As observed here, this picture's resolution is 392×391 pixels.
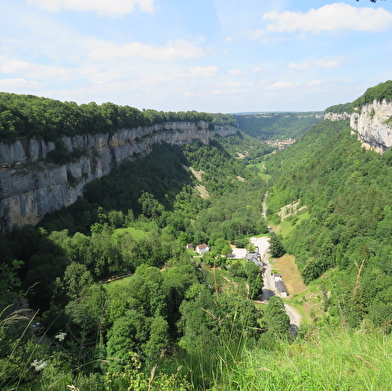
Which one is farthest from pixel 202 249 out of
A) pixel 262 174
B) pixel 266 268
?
pixel 262 174

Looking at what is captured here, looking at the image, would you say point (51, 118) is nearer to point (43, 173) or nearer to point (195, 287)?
point (43, 173)

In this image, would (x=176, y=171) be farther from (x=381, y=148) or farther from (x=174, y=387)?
(x=174, y=387)

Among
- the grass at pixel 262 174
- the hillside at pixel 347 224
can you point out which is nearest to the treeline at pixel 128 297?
the hillside at pixel 347 224

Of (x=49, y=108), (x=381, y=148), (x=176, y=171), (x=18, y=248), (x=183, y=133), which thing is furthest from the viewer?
(x=183, y=133)

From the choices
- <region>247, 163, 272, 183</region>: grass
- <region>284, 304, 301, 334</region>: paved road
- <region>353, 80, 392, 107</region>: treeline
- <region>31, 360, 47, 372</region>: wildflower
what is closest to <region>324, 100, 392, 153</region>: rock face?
<region>353, 80, 392, 107</region>: treeline

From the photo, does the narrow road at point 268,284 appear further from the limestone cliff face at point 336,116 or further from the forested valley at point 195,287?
the limestone cliff face at point 336,116

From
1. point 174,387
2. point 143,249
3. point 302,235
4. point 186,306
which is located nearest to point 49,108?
point 143,249
